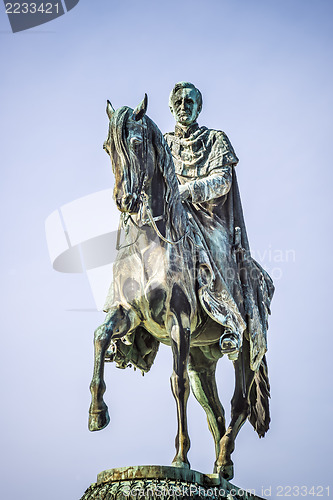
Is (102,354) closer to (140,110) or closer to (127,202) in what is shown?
(127,202)

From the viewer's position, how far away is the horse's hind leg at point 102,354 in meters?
10.8

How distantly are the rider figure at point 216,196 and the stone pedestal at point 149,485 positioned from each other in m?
2.33

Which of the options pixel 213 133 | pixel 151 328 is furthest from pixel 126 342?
pixel 213 133

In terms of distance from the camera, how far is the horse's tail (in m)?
13.3

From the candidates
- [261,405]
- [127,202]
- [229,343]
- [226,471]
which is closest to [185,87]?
[127,202]

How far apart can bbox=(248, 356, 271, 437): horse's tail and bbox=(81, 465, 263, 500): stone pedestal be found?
2610 millimetres

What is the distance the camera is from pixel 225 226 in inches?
516

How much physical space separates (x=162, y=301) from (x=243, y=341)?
1.71 m

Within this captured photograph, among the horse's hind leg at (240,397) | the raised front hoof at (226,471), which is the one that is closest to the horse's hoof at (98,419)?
the raised front hoof at (226,471)

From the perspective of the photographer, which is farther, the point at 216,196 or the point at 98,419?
the point at 216,196

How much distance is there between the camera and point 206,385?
42.9 feet

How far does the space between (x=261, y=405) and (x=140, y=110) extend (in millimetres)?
4356

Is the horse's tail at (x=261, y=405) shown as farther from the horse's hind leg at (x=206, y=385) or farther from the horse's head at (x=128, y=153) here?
the horse's head at (x=128, y=153)

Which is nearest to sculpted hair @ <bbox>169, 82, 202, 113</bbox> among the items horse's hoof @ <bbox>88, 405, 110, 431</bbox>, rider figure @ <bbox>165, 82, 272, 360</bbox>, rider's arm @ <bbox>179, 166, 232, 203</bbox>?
rider figure @ <bbox>165, 82, 272, 360</bbox>
